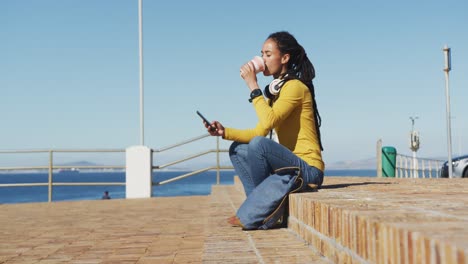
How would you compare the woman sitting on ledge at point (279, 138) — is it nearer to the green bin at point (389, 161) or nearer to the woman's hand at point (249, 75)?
the woman's hand at point (249, 75)

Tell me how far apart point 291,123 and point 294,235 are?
0.70 meters

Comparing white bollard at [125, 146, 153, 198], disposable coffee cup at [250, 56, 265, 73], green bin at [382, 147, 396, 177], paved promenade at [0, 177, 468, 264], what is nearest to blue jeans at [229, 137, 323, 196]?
paved promenade at [0, 177, 468, 264]

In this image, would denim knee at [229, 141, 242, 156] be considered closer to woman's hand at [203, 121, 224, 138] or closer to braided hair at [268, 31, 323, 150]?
woman's hand at [203, 121, 224, 138]

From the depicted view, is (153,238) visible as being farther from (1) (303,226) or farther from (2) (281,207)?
(1) (303,226)

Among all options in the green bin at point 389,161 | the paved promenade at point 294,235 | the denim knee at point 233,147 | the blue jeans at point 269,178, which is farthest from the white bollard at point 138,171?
the blue jeans at point 269,178

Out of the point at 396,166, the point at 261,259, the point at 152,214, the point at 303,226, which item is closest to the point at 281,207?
the point at 303,226

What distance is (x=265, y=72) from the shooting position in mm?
3260

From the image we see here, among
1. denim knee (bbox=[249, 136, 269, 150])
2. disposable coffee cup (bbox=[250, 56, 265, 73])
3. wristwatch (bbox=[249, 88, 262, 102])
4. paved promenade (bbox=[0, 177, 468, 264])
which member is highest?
disposable coffee cup (bbox=[250, 56, 265, 73])

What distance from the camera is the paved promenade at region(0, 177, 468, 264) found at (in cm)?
135

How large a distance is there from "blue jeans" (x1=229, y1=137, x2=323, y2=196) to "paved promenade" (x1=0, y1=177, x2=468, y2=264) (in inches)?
7.3

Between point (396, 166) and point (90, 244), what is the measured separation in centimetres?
835

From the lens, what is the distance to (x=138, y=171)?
8.82 m

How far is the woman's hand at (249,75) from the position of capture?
3.13 metres

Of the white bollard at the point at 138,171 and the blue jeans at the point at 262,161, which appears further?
the white bollard at the point at 138,171
